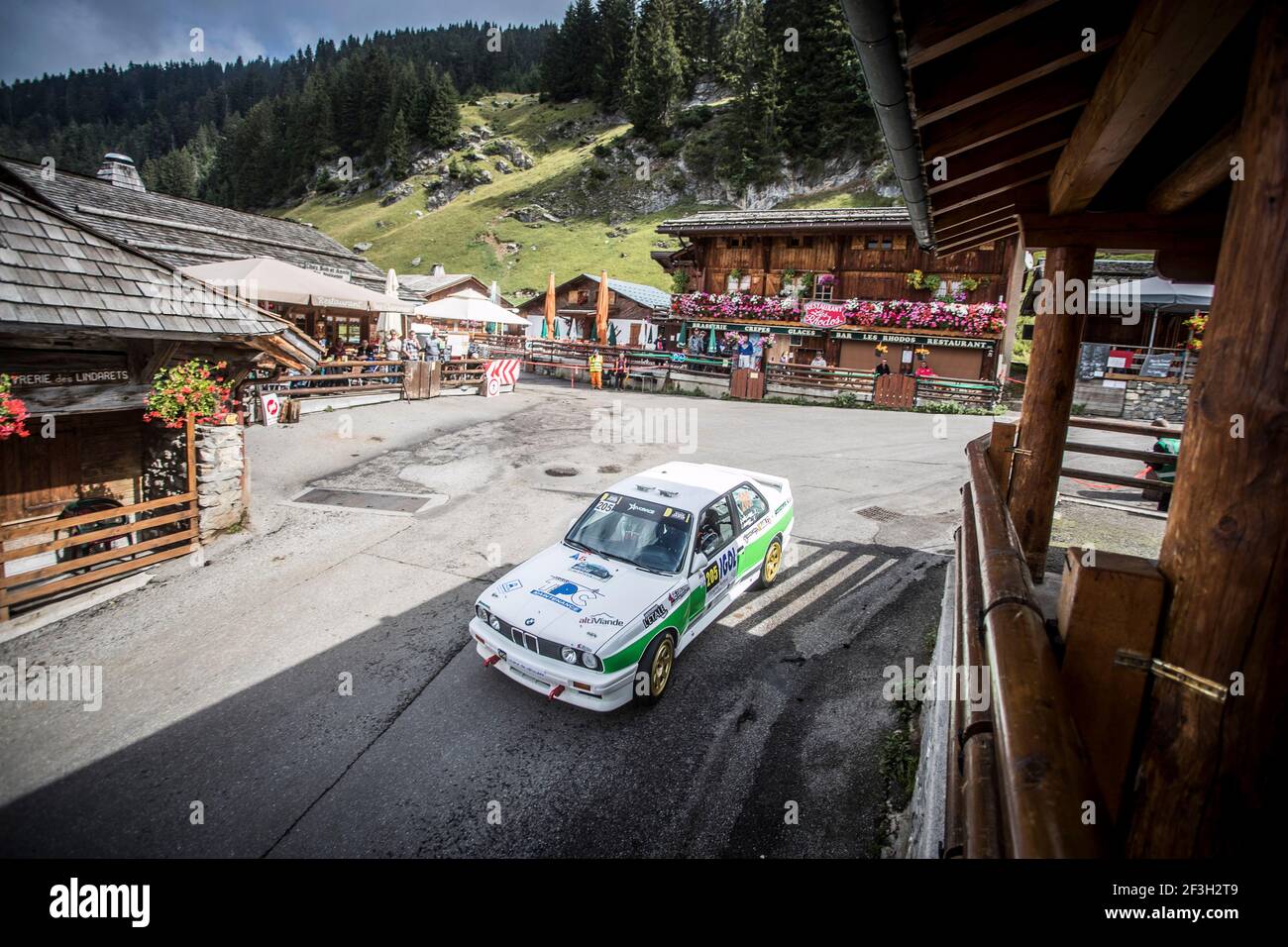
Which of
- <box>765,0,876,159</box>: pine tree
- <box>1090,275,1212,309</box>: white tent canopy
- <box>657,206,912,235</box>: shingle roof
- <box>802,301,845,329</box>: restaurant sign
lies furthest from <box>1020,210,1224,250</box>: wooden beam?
<box>765,0,876,159</box>: pine tree

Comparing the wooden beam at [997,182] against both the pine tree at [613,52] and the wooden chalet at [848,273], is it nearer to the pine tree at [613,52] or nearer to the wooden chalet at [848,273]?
the wooden chalet at [848,273]

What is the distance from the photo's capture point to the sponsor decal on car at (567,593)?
19.1 feet

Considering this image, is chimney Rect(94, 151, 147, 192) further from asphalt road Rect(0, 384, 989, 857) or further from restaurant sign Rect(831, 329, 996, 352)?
restaurant sign Rect(831, 329, 996, 352)

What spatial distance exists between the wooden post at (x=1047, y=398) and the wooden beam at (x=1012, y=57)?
2.42m

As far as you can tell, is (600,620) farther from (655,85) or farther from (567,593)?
(655,85)

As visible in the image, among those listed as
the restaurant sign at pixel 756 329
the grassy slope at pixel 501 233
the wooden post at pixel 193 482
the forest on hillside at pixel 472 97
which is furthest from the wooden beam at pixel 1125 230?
the grassy slope at pixel 501 233

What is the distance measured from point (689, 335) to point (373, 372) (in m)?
17.3

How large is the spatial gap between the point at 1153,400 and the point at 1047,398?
19.8 m

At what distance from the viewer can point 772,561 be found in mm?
8258

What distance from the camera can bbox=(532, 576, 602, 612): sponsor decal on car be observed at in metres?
5.82

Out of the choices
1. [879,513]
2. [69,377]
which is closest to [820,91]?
[879,513]

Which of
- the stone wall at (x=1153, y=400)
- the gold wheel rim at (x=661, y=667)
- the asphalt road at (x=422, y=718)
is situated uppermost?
the stone wall at (x=1153, y=400)

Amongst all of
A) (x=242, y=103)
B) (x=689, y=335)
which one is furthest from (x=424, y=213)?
(x=242, y=103)
